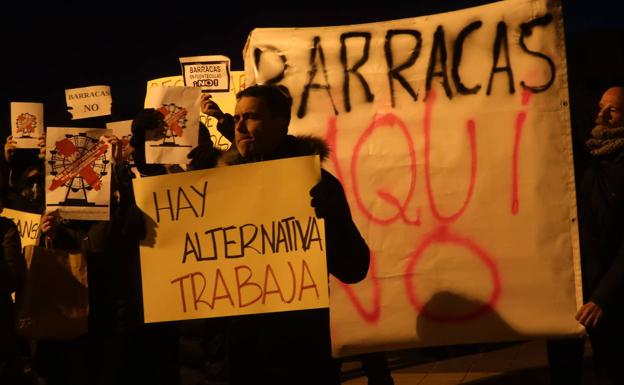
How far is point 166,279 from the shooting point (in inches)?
120

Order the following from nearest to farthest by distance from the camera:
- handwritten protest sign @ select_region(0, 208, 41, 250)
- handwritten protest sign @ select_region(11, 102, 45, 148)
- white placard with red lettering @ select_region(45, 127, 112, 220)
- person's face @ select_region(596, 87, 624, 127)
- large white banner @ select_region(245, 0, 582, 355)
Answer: large white banner @ select_region(245, 0, 582, 355)
person's face @ select_region(596, 87, 624, 127)
white placard with red lettering @ select_region(45, 127, 112, 220)
handwritten protest sign @ select_region(0, 208, 41, 250)
handwritten protest sign @ select_region(11, 102, 45, 148)

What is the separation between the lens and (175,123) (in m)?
4.83

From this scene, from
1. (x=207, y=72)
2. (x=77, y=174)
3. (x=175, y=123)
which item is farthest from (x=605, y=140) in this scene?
(x=207, y=72)

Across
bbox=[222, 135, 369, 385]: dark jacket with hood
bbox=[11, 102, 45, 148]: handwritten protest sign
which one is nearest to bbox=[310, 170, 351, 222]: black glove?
bbox=[222, 135, 369, 385]: dark jacket with hood

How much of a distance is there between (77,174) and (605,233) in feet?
8.48

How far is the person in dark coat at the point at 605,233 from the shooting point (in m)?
3.56

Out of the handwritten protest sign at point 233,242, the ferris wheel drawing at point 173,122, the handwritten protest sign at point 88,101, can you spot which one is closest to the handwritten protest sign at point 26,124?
the handwritten protest sign at point 88,101

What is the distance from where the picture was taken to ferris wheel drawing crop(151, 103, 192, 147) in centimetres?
479

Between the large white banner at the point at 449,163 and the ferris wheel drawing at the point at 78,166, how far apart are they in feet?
3.41

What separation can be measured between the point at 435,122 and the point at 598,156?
0.75 m

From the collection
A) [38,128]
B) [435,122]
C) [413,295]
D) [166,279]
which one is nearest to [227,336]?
[166,279]

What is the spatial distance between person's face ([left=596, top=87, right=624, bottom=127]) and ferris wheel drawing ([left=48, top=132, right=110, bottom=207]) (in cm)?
242

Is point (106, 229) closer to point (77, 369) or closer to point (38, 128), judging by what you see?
point (77, 369)

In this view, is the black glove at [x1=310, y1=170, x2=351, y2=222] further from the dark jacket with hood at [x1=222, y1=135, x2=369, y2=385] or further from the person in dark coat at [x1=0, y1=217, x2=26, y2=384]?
the person in dark coat at [x1=0, y1=217, x2=26, y2=384]
